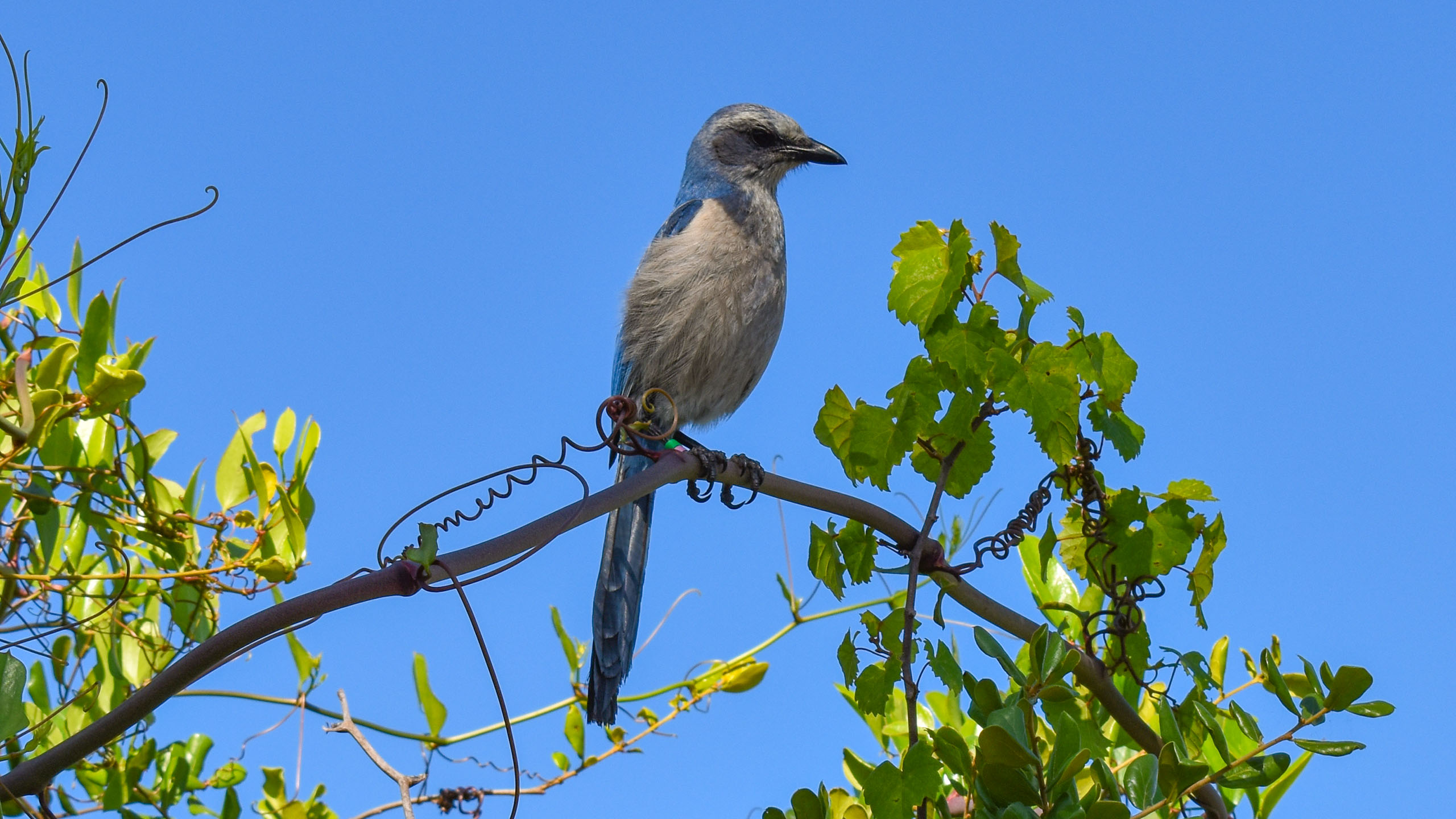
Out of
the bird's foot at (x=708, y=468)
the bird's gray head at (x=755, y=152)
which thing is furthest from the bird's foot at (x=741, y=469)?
the bird's gray head at (x=755, y=152)

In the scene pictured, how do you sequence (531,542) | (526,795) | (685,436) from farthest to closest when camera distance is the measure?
(685,436) < (526,795) < (531,542)

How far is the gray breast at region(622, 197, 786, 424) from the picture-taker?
3320mm

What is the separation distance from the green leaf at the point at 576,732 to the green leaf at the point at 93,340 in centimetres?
146

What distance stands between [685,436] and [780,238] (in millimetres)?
695

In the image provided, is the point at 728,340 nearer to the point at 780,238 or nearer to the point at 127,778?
the point at 780,238

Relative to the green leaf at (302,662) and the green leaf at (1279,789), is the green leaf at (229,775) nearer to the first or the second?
the green leaf at (302,662)

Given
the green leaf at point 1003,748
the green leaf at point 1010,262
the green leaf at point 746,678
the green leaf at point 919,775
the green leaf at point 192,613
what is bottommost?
the green leaf at point 1003,748

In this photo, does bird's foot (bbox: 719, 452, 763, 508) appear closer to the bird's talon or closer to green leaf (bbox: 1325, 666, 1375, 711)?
the bird's talon

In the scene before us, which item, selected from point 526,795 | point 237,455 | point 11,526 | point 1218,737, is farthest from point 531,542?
point 526,795

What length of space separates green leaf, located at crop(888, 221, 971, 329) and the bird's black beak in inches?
98.8

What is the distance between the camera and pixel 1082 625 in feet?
5.82

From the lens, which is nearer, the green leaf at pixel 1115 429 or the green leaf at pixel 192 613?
the green leaf at pixel 1115 429

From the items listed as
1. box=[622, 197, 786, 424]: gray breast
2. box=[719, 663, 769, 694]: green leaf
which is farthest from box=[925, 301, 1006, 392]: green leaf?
box=[622, 197, 786, 424]: gray breast

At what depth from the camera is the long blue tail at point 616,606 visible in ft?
8.54
